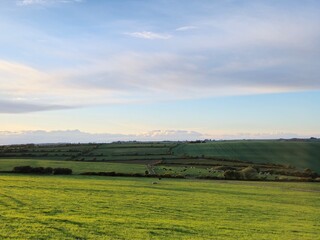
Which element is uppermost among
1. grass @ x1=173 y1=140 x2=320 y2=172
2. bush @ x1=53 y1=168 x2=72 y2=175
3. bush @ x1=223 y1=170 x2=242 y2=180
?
grass @ x1=173 y1=140 x2=320 y2=172

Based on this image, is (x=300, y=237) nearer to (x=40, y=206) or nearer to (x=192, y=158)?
(x=40, y=206)

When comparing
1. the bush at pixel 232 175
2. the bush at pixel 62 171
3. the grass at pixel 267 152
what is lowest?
the bush at pixel 232 175

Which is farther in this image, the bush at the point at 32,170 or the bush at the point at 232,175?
the bush at the point at 232,175

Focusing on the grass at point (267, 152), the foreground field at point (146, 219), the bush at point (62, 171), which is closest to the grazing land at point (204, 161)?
the grass at point (267, 152)

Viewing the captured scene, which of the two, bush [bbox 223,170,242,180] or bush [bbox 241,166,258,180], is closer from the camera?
bush [bbox 223,170,242,180]

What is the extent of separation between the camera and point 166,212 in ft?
103

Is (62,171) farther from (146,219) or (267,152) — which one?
(267,152)

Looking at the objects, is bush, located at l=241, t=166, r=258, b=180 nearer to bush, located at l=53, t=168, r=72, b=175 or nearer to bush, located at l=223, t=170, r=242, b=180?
bush, located at l=223, t=170, r=242, b=180

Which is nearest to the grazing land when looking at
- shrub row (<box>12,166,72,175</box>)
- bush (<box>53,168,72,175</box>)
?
bush (<box>53,168,72,175</box>)

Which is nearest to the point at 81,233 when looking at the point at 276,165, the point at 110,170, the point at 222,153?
the point at 110,170

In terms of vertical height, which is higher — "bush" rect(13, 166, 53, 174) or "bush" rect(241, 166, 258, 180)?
"bush" rect(13, 166, 53, 174)

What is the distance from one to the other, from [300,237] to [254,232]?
107 inches

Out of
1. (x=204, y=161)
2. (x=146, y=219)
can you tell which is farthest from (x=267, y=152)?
(x=146, y=219)

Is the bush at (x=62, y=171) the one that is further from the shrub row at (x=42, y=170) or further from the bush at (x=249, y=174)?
the bush at (x=249, y=174)
